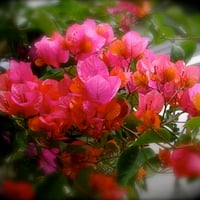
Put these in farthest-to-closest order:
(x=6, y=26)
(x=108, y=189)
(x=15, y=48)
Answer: (x=15, y=48) < (x=6, y=26) < (x=108, y=189)

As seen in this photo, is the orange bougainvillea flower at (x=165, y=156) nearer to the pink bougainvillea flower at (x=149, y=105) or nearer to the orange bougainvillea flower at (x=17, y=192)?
the pink bougainvillea flower at (x=149, y=105)

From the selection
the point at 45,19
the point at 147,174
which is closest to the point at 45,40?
the point at 45,19

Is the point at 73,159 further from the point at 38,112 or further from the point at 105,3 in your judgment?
the point at 105,3

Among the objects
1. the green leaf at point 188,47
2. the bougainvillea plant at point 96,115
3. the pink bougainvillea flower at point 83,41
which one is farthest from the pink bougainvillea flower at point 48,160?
the green leaf at point 188,47

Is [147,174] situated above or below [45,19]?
below

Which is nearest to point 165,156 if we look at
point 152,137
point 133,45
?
point 152,137

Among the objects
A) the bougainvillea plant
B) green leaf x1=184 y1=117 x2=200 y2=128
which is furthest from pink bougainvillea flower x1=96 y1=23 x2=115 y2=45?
green leaf x1=184 y1=117 x2=200 y2=128

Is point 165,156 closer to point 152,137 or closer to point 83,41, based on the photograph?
point 152,137
